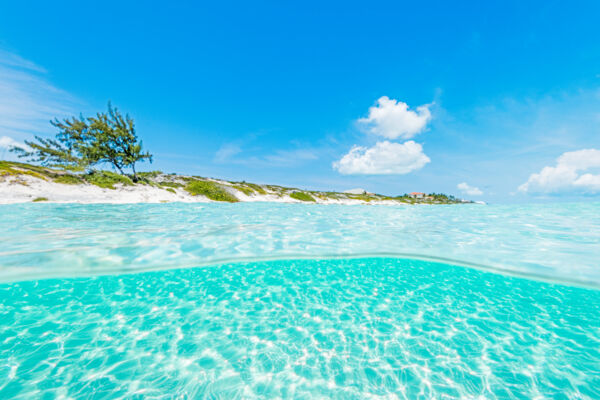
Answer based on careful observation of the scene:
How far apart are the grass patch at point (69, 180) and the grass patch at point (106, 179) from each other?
0.82m

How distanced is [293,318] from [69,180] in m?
30.9

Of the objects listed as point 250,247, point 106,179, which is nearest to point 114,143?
point 106,179

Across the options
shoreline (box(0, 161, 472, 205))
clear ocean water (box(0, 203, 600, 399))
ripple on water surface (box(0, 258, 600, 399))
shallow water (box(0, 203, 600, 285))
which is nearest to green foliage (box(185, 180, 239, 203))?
shoreline (box(0, 161, 472, 205))

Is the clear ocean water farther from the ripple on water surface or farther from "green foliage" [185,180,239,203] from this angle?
"green foliage" [185,180,239,203]

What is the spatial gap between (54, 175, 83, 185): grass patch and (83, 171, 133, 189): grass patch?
0.82 metres

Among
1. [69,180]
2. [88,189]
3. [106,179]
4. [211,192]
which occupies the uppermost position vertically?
[106,179]

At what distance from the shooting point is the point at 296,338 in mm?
3711

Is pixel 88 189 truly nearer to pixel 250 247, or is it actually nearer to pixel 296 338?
pixel 250 247

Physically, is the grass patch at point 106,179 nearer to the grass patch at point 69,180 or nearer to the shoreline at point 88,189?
the shoreline at point 88,189

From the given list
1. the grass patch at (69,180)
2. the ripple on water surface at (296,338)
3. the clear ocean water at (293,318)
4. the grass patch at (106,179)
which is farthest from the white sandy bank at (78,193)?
the ripple on water surface at (296,338)

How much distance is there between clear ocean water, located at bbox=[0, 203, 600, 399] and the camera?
2.89 m

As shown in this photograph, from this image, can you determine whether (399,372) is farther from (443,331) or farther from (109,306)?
(109,306)

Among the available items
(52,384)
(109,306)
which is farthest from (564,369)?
(109,306)

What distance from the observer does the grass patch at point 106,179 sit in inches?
997
